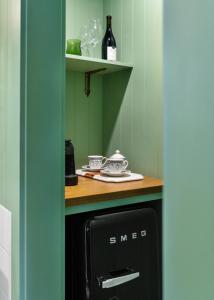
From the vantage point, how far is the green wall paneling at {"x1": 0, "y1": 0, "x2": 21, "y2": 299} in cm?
107

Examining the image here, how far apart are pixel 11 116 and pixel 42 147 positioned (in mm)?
184

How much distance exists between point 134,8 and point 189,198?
178cm

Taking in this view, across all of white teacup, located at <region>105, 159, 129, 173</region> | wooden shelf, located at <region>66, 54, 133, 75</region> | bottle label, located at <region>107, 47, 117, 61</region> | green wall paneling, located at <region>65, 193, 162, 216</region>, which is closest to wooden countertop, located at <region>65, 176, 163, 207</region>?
green wall paneling, located at <region>65, 193, 162, 216</region>

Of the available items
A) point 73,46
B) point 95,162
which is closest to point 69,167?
point 95,162

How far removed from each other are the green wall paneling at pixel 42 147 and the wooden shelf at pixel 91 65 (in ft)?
2.05

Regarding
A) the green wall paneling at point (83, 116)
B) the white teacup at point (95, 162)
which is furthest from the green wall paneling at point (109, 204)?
the green wall paneling at point (83, 116)

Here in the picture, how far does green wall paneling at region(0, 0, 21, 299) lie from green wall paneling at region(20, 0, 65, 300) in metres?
0.04

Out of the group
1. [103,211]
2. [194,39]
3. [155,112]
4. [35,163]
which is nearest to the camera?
[194,39]

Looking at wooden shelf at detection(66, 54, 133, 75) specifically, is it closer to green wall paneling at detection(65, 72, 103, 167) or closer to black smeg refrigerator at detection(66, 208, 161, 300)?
green wall paneling at detection(65, 72, 103, 167)

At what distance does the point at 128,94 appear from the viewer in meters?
1.99

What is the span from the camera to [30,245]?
1.06 metres

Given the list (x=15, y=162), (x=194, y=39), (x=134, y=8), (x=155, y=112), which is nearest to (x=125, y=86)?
(x=155, y=112)

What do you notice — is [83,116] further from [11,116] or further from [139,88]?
[11,116]

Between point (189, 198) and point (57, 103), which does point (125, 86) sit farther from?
point (189, 198)
